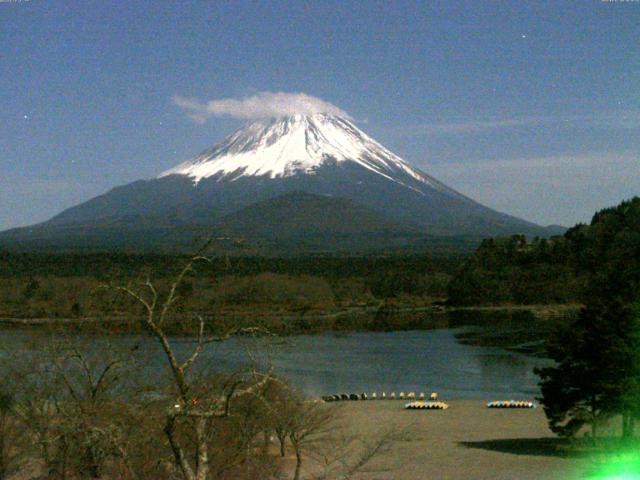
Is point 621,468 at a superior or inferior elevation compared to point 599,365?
inferior

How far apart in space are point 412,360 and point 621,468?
2476 cm

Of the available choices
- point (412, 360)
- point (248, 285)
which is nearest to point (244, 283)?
point (248, 285)

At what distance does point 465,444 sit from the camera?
20438mm

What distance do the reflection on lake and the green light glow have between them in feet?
32.1

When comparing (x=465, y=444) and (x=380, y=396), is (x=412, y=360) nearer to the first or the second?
(x=380, y=396)

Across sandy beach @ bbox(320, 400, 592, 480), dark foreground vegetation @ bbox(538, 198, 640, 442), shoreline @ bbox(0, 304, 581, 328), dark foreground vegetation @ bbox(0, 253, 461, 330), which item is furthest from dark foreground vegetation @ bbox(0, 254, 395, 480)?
shoreline @ bbox(0, 304, 581, 328)

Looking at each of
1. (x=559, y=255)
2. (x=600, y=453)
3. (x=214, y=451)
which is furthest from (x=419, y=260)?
(x=214, y=451)

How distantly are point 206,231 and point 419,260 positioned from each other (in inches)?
3705

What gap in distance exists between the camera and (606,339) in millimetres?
17797

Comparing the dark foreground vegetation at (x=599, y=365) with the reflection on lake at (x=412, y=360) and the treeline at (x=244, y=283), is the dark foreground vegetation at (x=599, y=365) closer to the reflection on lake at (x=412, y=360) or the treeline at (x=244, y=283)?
the reflection on lake at (x=412, y=360)

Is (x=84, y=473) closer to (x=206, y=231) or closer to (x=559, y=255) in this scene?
(x=206, y=231)

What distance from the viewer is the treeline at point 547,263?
73.2 m

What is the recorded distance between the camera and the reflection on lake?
31547mm

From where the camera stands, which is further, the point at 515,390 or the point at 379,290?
the point at 379,290
